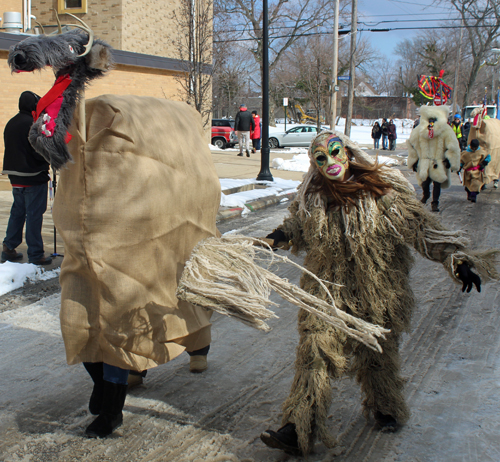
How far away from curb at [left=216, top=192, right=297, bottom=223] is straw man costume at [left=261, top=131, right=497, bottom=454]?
6.01 metres

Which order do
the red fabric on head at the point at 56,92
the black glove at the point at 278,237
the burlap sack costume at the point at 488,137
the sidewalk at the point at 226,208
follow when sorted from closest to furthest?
the red fabric on head at the point at 56,92 → the black glove at the point at 278,237 → the sidewalk at the point at 226,208 → the burlap sack costume at the point at 488,137

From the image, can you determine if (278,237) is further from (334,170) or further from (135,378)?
(135,378)

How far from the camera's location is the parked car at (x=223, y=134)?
85.6ft

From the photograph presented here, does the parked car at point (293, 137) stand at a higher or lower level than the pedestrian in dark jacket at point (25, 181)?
higher

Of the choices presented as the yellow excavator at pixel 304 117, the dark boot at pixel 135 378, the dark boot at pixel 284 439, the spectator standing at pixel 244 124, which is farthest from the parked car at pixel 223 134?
the yellow excavator at pixel 304 117

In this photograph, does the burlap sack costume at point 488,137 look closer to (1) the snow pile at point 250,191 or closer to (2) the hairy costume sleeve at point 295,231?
(1) the snow pile at point 250,191

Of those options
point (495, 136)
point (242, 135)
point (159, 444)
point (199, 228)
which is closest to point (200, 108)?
point (495, 136)

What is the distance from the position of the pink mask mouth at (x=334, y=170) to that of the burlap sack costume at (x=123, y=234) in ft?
2.71

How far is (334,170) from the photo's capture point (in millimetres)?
2920

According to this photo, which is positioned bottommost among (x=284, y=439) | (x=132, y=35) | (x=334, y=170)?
(x=284, y=439)

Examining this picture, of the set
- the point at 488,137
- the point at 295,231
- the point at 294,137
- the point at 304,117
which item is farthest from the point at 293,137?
the point at 295,231

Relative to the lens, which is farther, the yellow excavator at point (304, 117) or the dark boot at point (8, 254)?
the yellow excavator at point (304, 117)

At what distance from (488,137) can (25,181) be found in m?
9.81

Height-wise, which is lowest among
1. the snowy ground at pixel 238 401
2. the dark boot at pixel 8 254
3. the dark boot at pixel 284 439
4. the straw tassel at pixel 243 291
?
the snowy ground at pixel 238 401
